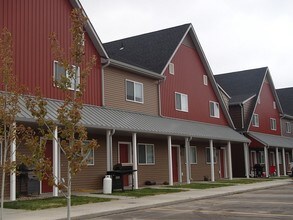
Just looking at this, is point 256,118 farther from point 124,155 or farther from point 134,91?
point 124,155

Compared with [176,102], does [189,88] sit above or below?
above

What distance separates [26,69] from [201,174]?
1703 centimetres

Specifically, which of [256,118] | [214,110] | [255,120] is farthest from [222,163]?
[256,118]

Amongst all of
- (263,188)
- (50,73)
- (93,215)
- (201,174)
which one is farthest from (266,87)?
(93,215)

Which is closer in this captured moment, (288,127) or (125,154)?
(125,154)

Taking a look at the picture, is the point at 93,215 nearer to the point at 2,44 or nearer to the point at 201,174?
the point at 2,44

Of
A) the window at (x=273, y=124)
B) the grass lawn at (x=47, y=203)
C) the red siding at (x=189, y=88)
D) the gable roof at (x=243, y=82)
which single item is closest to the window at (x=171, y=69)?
the red siding at (x=189, y=88)

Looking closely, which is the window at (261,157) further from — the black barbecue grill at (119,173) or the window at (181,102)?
the black barbecue grill at (119,173)

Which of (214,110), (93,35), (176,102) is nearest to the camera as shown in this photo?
(93,35)

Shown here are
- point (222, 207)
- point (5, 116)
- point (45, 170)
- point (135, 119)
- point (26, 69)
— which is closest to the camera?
point (45, 170)

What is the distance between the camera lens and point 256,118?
41531mm

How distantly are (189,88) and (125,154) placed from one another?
29.0 ft

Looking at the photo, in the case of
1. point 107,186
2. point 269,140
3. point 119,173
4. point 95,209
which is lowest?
point 95,209

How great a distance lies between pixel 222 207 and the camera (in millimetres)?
14797
